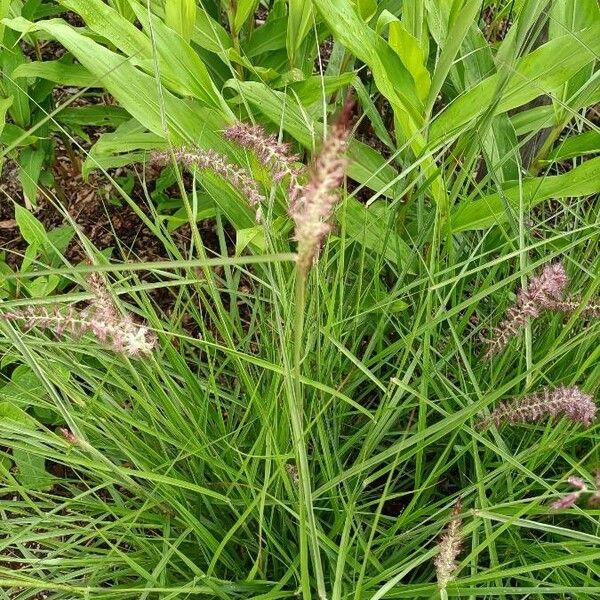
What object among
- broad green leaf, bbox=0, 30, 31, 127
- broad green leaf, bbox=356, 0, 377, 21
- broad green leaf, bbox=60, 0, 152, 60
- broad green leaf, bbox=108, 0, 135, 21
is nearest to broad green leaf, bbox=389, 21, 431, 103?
broad green leaf, bbox=356, 0, 377, 21

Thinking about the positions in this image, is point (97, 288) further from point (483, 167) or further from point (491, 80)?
point (483, 167)

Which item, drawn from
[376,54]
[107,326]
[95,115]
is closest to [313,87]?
[376,54]

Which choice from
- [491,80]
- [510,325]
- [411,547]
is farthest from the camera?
[411,547]

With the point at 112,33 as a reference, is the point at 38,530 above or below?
below

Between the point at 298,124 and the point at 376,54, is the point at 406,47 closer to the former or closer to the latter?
the point at 376,54

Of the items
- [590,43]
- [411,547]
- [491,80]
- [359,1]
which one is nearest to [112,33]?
[359,1]

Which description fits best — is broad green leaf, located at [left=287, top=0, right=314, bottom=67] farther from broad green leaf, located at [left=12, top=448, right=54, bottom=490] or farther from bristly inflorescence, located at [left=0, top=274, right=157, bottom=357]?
broad green leaf, located at [left=12, top=448, right=54, bottom=490]

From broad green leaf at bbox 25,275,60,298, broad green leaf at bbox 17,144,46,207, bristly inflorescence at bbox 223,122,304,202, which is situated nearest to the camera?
bristly inflorescence at bbox 223,122,304,202
